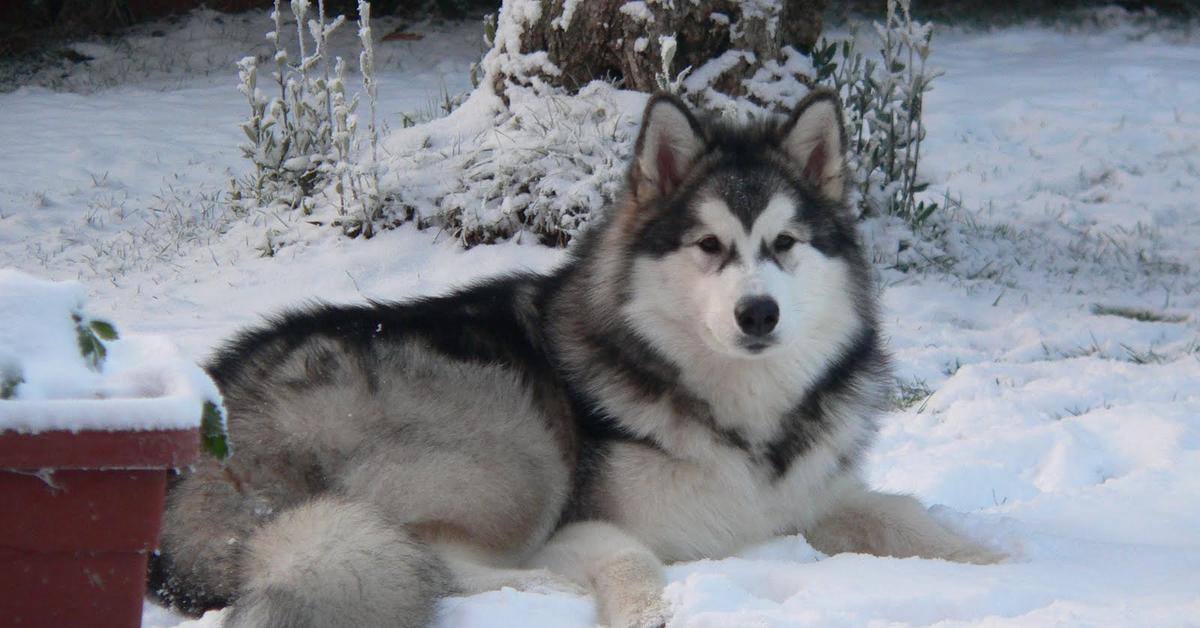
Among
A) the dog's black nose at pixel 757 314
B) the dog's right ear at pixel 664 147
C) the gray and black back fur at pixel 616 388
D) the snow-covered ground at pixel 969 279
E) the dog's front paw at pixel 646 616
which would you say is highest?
the dog's right ear at pixel 664 147

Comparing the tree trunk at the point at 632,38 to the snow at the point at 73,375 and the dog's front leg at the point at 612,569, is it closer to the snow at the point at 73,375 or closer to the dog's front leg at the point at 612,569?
the dog's front leg at the point at 612,569

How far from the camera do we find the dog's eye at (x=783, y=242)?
3.42 m

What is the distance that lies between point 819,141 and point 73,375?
2338 millimetres

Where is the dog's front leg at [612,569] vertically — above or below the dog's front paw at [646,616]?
below

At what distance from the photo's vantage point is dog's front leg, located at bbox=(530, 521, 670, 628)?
2871mm

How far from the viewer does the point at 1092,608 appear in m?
2.64

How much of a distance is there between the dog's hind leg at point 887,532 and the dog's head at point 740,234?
20.5 inches

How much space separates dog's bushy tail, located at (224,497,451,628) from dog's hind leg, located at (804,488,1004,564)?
1294 millimetres

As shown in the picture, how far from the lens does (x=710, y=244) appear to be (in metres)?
3.43

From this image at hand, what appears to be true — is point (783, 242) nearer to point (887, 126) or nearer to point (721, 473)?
point (721, 473)

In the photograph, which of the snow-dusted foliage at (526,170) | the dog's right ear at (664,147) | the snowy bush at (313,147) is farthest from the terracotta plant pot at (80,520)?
the snowy bush at (313,147)

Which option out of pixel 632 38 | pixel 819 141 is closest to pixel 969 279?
pixel 632 38

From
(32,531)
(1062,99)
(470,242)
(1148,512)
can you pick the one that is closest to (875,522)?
(1148,512)

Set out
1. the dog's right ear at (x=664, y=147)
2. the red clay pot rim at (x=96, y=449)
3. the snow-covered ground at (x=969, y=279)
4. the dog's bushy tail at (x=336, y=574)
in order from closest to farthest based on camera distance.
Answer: the red clay pot rim at (x=96, y=449), the dog's bushy tail at (x=336, y=574), the snow-covered ground at (x=969, y=279), the dog's right ear at (x=664, y=147)
